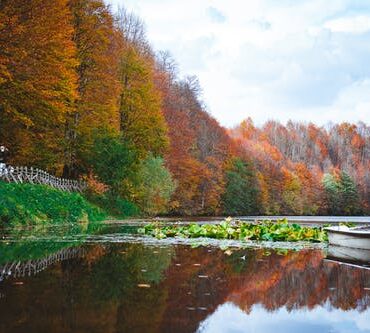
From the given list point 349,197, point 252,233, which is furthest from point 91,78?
point 349,197

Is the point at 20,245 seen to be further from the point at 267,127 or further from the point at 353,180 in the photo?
the point at 267,127

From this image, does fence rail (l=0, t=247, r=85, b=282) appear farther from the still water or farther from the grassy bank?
the grassy bank

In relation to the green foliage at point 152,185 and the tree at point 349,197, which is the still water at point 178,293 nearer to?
the green foliage at point 152,185

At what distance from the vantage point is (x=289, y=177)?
79.5 meters

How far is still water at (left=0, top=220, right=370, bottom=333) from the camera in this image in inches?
205

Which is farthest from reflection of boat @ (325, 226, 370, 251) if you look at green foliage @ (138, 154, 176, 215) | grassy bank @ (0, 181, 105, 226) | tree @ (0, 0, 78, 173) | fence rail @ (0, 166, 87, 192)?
green foliage @ (138, 154, 176, 215)

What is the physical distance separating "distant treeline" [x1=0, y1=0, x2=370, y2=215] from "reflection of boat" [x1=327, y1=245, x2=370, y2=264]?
14.8 meters

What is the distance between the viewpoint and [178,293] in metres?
6.75

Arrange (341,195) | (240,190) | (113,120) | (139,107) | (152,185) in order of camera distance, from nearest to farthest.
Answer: (113,120) → (139,107) → (152,185) → (240,190) → (341,195)

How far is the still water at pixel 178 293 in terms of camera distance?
17.1 feet

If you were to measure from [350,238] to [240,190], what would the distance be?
164 ft

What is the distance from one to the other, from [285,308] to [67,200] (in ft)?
76.1

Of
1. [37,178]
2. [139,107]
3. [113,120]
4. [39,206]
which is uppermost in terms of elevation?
[139,107]

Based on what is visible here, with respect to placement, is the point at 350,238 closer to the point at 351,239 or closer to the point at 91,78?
the point at 351,239
